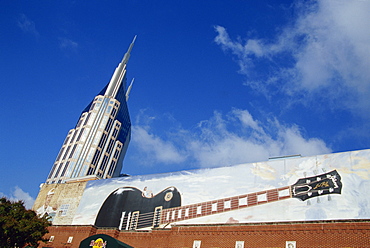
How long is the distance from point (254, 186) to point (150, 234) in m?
12.0

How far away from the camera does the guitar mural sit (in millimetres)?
28500

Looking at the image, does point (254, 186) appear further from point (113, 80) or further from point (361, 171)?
point (113, 80)

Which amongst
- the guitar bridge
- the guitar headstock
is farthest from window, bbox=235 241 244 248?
the guitar bridge

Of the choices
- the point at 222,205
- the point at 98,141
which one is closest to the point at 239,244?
the point at 222,205

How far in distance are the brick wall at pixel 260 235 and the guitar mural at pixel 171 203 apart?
2.09 metres

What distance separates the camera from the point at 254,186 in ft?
105

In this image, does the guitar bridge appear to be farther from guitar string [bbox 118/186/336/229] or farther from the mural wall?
guitar string [bbox 118/186/336/229]

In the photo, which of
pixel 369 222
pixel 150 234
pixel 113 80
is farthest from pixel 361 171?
pixel 113 80

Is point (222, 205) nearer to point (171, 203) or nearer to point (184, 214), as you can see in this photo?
point (184, 214)

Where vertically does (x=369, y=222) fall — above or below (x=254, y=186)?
below

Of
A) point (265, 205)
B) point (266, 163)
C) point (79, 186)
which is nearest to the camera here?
point (265, 205)

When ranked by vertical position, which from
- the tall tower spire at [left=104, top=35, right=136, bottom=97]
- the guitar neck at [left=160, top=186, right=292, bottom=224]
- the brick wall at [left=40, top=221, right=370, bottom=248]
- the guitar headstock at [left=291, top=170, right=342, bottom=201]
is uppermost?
the tall tower spire at [left=104, top=35, right=136, bottom=97]

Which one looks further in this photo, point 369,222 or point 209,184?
point 209,184

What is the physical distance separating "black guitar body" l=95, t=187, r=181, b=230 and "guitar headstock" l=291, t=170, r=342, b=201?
1304cm
